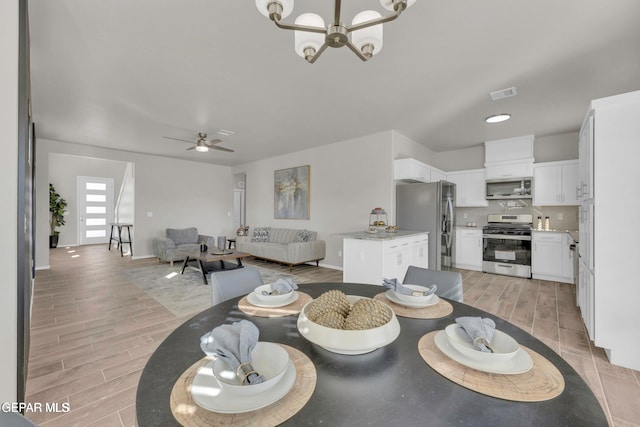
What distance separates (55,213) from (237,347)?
10.3 m

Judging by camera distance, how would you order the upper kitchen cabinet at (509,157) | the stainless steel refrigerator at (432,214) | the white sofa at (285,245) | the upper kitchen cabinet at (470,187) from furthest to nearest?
1. the upper kitchen cabinet at (470,187)
2. the white sofa at (285,245)
3. the upper kitchen cabinet at (509,157)
4. the stainless steel refrigerator at (432,214)

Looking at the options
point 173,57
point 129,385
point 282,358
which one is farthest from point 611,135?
point 129,385

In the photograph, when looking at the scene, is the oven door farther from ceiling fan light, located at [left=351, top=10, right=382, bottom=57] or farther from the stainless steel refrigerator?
ceiling fan light, located at [left=351, top=10, right=382, bottom=57]

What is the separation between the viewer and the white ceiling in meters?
1.96

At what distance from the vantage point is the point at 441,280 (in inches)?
64.6

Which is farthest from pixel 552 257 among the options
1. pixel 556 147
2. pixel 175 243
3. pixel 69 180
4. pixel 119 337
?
pixel 69 180

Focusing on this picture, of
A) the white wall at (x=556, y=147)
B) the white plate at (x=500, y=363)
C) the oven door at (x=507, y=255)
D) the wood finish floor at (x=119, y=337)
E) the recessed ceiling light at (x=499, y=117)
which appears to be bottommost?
the wood finish floor at (x=119, y=337)

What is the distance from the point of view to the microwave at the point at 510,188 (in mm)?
4852

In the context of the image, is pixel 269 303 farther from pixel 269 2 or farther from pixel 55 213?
pixel 55 213

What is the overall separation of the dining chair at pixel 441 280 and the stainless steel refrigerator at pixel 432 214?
295 centimetres

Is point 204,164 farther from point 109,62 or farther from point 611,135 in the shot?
point 611,135

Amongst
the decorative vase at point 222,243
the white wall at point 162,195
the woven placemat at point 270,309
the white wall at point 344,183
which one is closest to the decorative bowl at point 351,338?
the woven placemat at point 270,309

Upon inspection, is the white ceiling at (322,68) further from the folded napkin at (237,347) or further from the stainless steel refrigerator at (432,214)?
the folded napkin at (237,347)

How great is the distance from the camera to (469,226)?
5418 mm
